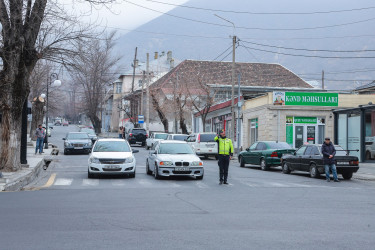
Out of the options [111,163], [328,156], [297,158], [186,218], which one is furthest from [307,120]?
[186,218]

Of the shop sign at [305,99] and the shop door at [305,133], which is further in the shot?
the shop door at [305,133]

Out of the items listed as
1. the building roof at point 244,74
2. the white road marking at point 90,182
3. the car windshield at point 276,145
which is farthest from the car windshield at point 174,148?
the building roof at point 244,74

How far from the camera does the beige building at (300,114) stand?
36781mm

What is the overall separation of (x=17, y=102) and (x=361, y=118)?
64.2 ft

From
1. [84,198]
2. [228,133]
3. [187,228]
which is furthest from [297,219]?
[228,133]

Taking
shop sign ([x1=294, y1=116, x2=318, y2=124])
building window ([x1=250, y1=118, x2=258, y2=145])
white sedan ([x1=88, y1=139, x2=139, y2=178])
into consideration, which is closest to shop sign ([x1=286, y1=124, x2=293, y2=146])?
shop sign ([x1=294, y1=116, x2=318, y2=124])

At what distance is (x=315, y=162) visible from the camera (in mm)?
21250

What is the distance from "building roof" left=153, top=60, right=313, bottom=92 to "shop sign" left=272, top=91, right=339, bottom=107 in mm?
24695

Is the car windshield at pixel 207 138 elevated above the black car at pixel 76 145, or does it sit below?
above

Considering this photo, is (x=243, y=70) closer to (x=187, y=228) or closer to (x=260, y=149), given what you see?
(x=260, y=149)

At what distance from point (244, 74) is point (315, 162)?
146 feet

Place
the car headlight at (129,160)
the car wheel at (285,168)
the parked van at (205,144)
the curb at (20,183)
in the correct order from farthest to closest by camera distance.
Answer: the parked van at (205,144) < the car wheel at (285,168) < the car headlight at (129,160) < the curb at (20,183)

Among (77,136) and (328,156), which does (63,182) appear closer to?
(328,156)

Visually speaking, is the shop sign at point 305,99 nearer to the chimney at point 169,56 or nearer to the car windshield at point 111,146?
the car windshield at point 111,146
